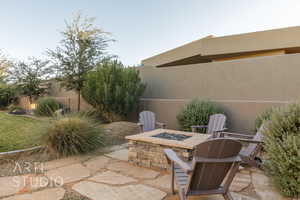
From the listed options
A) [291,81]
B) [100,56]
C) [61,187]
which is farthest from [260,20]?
[61,187]

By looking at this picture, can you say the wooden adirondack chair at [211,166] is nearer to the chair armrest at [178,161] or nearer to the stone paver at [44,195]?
the chair armrest at [178,161]

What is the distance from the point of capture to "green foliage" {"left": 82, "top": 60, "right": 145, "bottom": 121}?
6.55 meters

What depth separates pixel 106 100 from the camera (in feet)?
21.4

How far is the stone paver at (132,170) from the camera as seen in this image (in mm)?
2918

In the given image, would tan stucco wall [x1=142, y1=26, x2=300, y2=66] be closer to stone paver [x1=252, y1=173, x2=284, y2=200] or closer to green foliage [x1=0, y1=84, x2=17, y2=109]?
stone paver [x1=252, y1=173, x2=284, y2=200]

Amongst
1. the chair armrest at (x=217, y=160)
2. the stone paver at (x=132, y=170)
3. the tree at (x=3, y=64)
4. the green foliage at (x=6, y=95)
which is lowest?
the stone paver at (x=132, y=170)

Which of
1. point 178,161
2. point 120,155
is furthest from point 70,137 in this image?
point 178,161

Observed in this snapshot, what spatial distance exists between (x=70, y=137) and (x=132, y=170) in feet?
5.24

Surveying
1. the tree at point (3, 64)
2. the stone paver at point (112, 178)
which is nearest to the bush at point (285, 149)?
the stone paver at point (112, 178)

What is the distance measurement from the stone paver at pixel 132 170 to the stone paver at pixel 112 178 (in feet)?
0.49

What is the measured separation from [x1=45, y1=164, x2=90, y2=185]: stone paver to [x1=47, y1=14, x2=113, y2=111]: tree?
6.28m

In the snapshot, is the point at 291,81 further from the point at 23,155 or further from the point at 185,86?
the point at 23,155

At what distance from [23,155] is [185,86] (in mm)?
5758

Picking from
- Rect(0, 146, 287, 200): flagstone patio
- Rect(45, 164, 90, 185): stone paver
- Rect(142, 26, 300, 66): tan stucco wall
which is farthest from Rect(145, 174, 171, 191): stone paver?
Rect(142, 26, 300, 66): tan stucco wall
